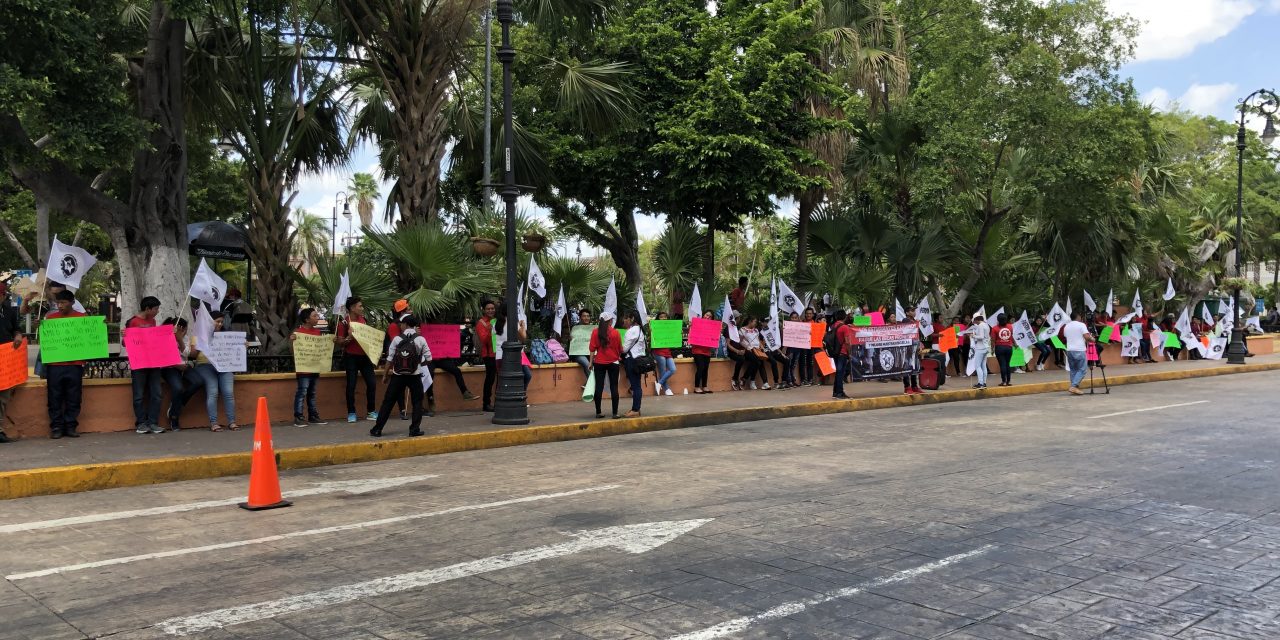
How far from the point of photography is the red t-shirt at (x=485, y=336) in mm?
14648

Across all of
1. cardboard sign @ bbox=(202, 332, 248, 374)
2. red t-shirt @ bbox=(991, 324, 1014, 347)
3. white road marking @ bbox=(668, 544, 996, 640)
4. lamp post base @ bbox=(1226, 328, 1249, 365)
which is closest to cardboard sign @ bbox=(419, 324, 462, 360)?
cardboard sign @ bbox=(202, 332, 248, 374)

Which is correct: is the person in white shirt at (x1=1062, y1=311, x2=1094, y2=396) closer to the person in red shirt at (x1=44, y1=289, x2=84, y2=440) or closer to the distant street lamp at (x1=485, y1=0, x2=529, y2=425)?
the distant street lamp at (x1=485, y1=0, x2=529, y2=425)

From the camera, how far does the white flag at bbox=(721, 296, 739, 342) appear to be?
18.6m

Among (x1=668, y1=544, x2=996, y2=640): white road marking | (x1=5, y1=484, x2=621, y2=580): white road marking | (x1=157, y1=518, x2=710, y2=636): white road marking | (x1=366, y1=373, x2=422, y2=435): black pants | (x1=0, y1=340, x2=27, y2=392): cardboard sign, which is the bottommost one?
(x1=668, y1=544, x2=996, y2=640): white road marking

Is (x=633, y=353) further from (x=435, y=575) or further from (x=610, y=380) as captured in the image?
(x=435, y=575)

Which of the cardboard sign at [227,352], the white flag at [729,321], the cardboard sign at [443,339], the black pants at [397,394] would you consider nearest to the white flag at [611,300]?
the white flag at [729,321]

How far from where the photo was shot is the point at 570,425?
1311 centimetres

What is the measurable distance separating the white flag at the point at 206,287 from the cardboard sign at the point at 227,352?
2.18 feet

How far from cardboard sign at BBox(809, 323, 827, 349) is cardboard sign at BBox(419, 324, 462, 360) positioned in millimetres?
8198

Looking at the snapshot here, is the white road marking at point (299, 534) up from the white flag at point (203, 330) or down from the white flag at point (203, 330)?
down

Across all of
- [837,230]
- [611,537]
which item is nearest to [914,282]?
[837,230]

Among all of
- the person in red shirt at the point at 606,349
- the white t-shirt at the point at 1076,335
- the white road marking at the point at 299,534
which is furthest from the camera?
the white t-shirt at the point at 1076,335

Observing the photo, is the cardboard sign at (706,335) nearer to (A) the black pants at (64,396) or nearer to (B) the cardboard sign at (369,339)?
(B) the cardboard sign at (369,339)

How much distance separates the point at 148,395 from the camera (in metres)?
11.8
